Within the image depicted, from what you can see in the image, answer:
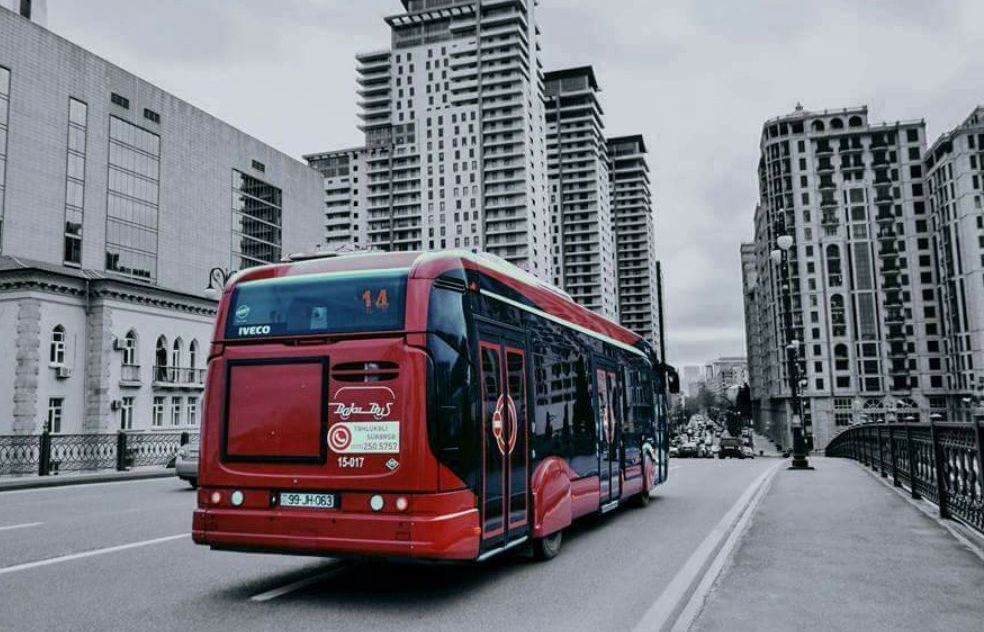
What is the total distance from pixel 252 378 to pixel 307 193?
260ft

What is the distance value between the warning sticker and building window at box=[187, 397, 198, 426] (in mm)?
40343

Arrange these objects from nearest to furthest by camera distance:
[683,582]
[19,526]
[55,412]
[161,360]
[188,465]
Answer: [683,582] < [19,526] < [188,465] < [55,412] < [161,360]

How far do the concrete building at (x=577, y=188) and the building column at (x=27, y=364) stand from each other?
129 metres

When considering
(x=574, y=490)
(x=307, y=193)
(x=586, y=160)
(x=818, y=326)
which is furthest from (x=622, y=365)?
(x=586, y=160)

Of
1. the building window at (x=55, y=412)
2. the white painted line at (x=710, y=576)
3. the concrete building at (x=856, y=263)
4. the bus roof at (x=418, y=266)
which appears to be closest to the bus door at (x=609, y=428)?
the white painted line at (x=710, y=576)

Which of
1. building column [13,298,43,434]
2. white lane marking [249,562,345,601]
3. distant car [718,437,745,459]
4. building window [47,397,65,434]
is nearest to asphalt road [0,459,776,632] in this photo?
white lane marking [249,562,345,601]

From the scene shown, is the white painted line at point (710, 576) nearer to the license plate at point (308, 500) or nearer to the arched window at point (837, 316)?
the license plate at point (308, 500)

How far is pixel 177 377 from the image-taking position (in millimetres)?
41656

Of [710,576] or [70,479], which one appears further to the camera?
[70,479]

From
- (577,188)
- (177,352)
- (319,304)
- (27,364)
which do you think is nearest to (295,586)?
(319,304)

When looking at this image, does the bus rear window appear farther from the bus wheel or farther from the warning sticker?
the bus wheel

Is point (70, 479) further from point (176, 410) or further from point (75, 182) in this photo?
point (75, 182)

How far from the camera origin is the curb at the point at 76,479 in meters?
19.5

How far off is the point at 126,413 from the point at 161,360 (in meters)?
3.30
